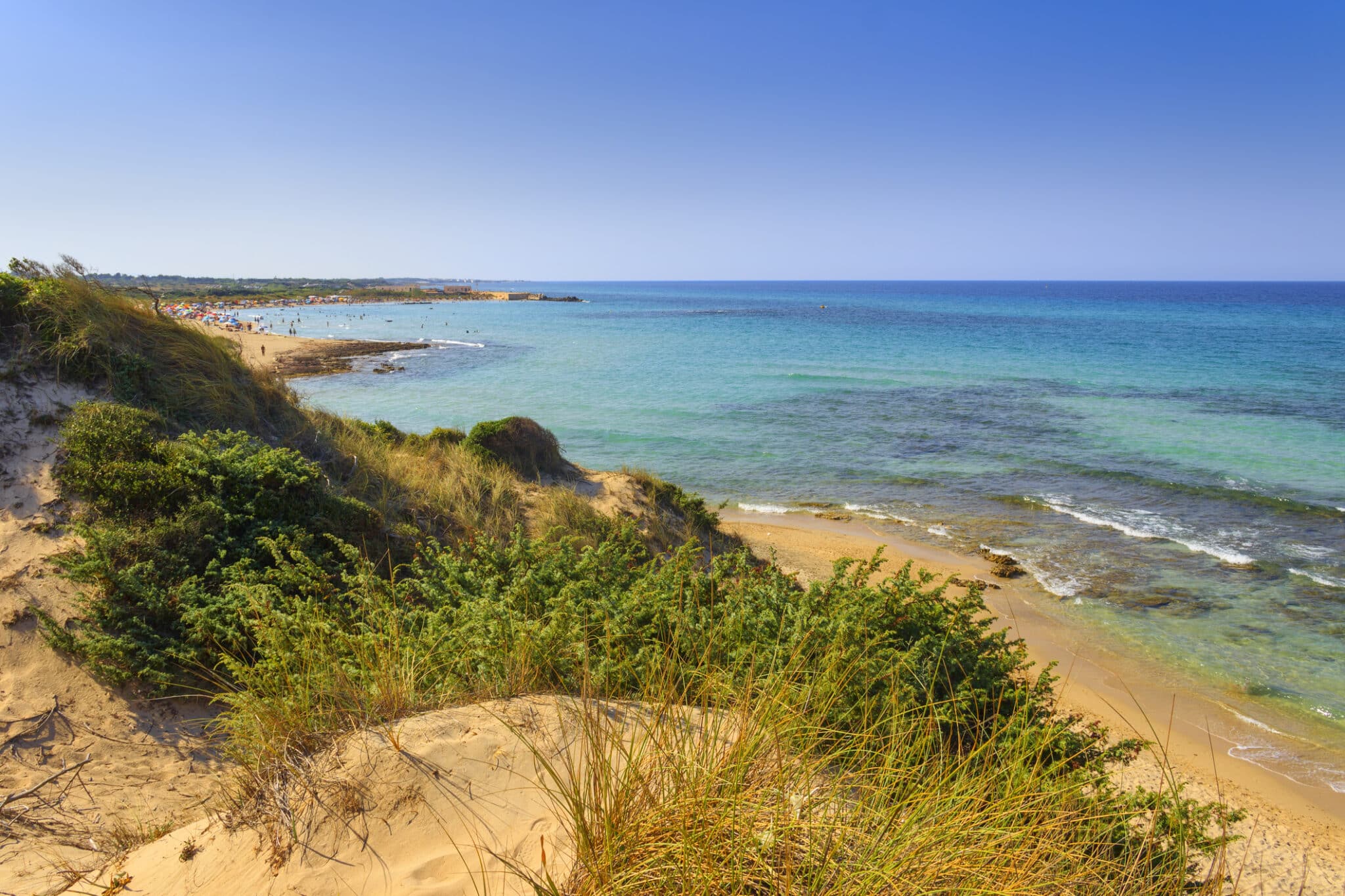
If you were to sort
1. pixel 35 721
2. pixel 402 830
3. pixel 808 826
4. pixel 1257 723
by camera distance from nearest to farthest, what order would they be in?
pixel 808 826 < pixel 402 830 < pixel 35 721 < pixel 1257 723

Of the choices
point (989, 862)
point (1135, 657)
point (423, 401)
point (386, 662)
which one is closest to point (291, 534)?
point (386, 662)

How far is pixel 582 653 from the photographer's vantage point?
4551 millimetres

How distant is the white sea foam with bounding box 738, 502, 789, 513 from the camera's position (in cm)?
1719

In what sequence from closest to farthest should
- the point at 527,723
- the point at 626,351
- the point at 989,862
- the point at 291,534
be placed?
the point at 989,862, the point at 527,723, the point at 291,534, the point at 626,351

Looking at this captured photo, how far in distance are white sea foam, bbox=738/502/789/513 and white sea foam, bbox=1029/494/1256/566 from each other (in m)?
6.81

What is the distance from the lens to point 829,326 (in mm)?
78062

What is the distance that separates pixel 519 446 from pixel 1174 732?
40.5ft

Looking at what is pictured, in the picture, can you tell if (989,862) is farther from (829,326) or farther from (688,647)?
(829,326)

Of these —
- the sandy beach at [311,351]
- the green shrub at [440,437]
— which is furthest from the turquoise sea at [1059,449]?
the green shrub at [440,437]

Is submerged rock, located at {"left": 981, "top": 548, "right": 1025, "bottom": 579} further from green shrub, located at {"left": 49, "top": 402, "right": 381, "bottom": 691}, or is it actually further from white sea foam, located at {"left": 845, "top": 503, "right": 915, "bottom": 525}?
green shrub, located at {"left": 49, "top": 402, "right": 381, "bottom": 691}

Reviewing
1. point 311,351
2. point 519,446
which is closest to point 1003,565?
point 519,446

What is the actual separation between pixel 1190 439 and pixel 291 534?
92.4ft

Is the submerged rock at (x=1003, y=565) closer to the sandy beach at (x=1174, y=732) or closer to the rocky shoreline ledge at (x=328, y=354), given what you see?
the sandy beach at (x=1174, y=732)

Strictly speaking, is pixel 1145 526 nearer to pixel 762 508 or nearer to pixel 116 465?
pixel 762 508
